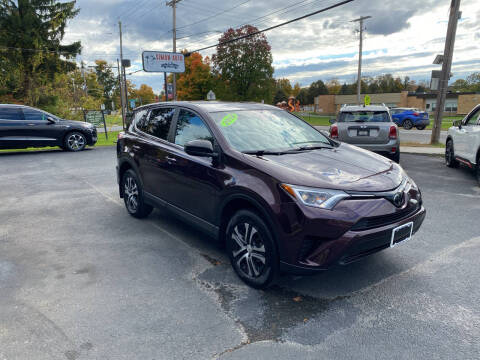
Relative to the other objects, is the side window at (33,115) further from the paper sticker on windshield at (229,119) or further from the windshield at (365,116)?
the paper sticker on windshield at (229,119)

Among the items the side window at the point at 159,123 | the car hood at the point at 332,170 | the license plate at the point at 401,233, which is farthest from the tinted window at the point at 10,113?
the license plate at the point at 401,233

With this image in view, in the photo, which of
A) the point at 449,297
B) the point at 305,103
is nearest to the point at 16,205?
the point at 449,297

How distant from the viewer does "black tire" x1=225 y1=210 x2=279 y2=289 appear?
3.13 meters

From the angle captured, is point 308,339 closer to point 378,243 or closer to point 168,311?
point 378,243

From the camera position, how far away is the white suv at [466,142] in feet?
→ 24.6

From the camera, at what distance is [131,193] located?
5605 mm

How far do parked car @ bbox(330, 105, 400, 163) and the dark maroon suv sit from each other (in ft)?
16.7

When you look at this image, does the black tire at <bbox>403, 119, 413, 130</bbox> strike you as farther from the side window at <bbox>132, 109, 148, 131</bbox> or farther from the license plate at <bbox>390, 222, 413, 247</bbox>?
the license plate at <bbox>390, 222, 413, 247</bbox>

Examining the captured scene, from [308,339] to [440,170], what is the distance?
27.1ft

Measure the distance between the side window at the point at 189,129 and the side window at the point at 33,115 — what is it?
11274 mm

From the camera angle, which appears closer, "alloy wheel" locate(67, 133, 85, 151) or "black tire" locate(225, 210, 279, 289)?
"black tire" locate(225, 210, 279, 289)

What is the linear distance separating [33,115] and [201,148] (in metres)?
12.4

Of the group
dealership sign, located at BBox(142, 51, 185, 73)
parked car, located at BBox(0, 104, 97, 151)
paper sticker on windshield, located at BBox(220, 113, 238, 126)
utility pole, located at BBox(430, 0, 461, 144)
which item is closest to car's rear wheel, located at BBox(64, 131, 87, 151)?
parked car, located at BBox(0, 104, 97, 151)

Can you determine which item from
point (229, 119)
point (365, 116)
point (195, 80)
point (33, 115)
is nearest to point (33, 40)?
point (33, 115)
